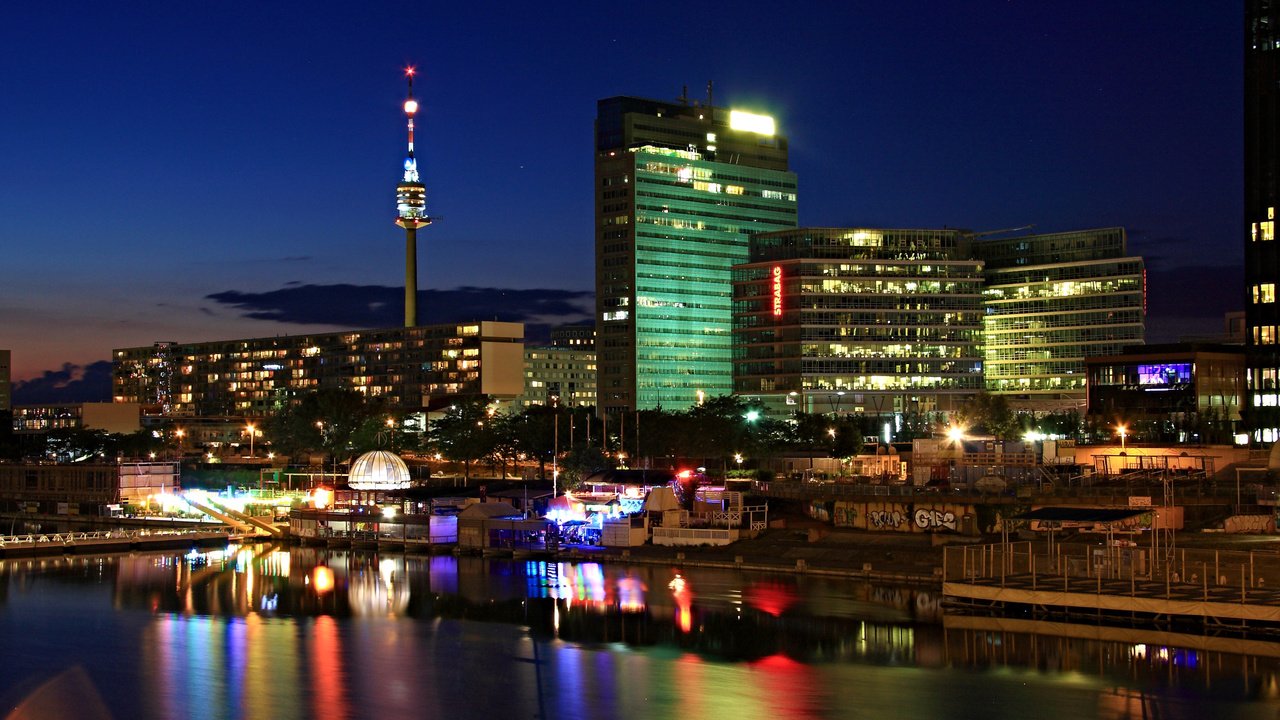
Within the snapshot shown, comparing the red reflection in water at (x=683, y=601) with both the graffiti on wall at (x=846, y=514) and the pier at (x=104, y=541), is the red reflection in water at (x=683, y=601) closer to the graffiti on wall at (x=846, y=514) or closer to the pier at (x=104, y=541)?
the graffiti on wall at (x=846, y=514)

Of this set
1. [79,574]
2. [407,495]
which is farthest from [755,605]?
[407,495]

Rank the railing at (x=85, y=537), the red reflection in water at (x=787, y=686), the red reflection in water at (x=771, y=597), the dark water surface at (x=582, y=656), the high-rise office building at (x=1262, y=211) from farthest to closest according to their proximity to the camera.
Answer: the high-rise office building at (x=1262, y=211), the railing at (x=85, y=537), the red reflection in water at (x=771, y=597), the dark water surface at (x=582, y=656), the red reflection in water at (x=787, y=686)

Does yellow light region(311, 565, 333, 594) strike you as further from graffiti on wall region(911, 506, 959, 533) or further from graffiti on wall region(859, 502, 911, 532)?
graffiti on wall region(911, 506, 959, 533)

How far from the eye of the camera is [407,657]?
60281mm

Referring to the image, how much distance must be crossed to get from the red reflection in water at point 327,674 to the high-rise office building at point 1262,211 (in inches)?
4814

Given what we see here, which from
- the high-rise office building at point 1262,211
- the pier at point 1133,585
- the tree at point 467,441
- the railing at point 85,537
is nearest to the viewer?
the pier at point 1133,585

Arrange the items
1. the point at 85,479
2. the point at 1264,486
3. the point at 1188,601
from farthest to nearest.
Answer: the point at 85,479
the point at 1264,486
the point at 1188,601

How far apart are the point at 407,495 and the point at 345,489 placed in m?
11.2

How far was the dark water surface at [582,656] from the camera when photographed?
5034 cm

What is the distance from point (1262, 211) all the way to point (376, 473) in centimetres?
10410

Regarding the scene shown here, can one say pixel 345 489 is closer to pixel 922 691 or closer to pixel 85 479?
pixel 85 479

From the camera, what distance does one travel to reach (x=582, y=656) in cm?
6016

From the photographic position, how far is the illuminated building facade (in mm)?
162500

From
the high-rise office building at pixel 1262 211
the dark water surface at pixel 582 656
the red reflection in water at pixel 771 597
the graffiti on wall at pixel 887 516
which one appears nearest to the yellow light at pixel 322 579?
the dark water surface at pixel 582 656
